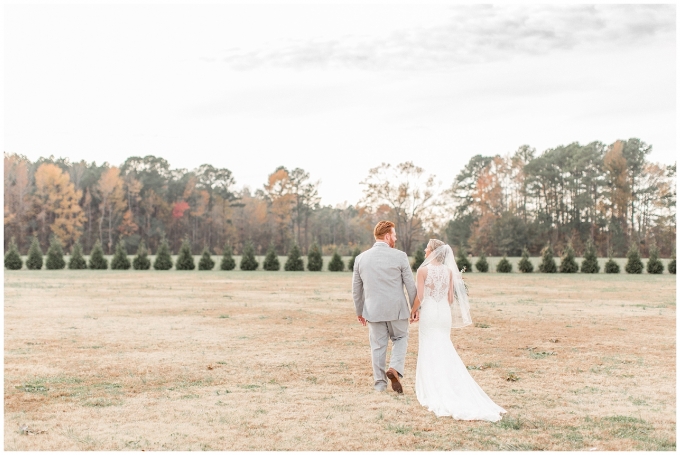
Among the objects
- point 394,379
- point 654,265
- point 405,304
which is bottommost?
point 394,379

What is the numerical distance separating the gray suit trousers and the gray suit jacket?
124 millimetres

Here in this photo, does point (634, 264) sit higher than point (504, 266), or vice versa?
point (634, 264)

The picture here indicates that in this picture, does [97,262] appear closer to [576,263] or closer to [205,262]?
[205,262]

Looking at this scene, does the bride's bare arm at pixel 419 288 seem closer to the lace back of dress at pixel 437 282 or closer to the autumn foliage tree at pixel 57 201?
the lace back of dress at pixel 437 282

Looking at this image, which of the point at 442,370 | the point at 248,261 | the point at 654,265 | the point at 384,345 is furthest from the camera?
the point at 248,261

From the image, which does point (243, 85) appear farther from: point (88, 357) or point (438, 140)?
point (88, 357)

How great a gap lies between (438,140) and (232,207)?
99.0ft

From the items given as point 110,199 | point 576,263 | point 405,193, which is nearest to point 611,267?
point 576,263

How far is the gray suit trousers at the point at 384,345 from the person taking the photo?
7078 mm

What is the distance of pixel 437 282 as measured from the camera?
22.9ft

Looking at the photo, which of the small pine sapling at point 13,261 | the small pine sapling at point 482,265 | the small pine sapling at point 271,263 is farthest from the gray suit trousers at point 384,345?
the small pine sapling at point 13,261

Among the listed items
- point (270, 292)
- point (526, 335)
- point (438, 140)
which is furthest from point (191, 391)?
point (438, 140)

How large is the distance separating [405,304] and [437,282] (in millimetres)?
410

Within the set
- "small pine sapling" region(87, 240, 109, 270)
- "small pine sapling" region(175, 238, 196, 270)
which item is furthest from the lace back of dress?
"small pine sapling" region(87, 240, 109, 270)
